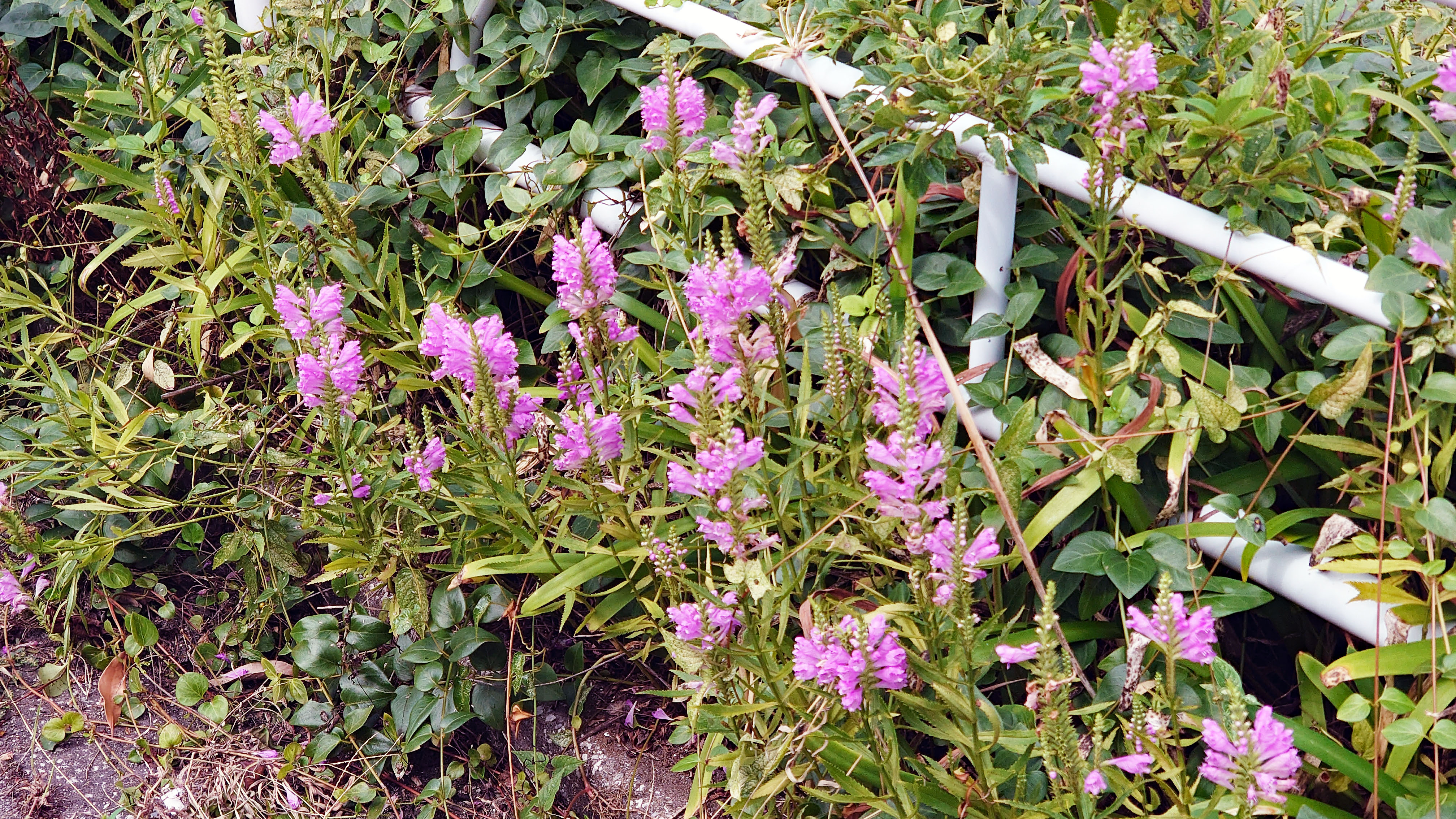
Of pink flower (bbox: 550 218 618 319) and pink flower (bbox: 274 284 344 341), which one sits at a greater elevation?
pink flower (bbox: 550 218 618 319)

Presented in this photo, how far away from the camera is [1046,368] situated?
1.93 m

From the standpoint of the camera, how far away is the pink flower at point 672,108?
183cm

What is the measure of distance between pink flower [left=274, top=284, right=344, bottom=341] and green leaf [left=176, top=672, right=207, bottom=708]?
0.85 m

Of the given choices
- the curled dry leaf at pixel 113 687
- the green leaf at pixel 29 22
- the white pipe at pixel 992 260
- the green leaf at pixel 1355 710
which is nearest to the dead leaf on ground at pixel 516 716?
the curled dry leaf at pixel 113 687

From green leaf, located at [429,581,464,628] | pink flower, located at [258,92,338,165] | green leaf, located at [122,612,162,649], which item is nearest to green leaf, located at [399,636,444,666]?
green leaf, located at [429,581,464,628]

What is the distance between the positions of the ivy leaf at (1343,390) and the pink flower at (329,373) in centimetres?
152

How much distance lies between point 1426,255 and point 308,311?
1743 millimetres

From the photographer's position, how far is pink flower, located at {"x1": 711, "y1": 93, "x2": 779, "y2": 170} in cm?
167

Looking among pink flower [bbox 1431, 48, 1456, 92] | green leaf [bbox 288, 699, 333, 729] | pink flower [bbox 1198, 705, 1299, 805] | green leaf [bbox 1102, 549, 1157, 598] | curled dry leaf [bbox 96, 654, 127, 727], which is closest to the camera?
pink flower [bbox 1198, 705, 1299, 805]

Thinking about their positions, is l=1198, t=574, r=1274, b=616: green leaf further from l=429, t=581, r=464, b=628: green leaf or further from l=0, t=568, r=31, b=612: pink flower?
l=0, t=568, r=31, b=612: pink flower

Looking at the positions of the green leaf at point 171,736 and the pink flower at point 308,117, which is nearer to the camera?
the pink flower at point 308,117

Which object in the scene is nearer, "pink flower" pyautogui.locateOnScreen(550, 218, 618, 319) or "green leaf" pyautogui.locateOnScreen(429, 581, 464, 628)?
"pink flower" pyautogui.locateOnScreen(550, 218, 618, 319)

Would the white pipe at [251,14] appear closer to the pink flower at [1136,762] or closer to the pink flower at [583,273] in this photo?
the pink flower at [583,273]

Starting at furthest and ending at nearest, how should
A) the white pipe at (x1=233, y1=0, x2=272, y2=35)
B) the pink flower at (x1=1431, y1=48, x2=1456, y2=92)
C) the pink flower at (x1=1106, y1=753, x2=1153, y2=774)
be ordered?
the white pipe at (x1=233, y1=0, x2=272, y2=35)
the pink flower at (x1=1431, y1=48, x2=1456, y2=92)
the pink flower at (x1=1106, y1=753, x2=1153, y2=774)
